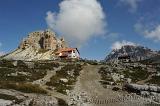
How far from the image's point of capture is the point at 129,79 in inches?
3410

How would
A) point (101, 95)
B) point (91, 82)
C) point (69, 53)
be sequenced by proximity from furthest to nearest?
1. point (69, 53)
2. point (91, 82)
3. point (101, 95)

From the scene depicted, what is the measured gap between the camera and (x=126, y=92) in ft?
222

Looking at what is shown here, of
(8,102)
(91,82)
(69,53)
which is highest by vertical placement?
(69,53)

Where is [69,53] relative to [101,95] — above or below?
above

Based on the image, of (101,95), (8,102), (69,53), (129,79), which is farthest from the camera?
(69,53)

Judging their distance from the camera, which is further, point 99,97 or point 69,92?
point 69,92

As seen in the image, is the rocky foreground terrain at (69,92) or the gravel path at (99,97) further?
the gravel path at (99,97)

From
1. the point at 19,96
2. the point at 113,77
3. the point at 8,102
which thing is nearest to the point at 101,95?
the point at 19,96

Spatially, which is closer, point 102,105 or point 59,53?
point 102,105

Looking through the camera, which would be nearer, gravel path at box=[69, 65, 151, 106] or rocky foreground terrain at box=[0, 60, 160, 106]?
rocky foreground terrain at box=[0, 60, 160, 106]

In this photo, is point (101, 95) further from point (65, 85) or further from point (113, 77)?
point (113, 77)

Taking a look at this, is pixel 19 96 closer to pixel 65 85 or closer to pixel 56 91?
pixel 56 91

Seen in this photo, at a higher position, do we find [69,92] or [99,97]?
[69,92]

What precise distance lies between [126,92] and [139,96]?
4.93 meters
